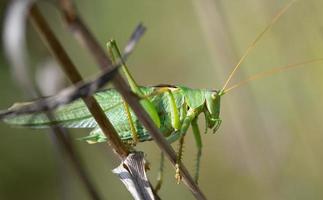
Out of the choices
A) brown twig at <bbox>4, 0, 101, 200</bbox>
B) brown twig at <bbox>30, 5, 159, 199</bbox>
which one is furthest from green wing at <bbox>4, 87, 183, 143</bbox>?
brown twig at <bbox>4, 0, 101, 200</bbox>

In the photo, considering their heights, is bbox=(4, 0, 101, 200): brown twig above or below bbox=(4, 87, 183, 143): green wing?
above

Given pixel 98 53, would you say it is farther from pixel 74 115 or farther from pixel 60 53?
pixel 74 115

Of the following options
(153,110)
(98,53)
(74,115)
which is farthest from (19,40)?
(153,110)

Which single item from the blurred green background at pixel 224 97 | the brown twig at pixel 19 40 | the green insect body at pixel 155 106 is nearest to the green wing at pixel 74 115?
the green insect body at pixel 155 106

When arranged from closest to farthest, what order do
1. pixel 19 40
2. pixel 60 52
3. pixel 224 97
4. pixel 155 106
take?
pixel 19 40, pixel 60 52, pixel 155 106, pixel 224 97

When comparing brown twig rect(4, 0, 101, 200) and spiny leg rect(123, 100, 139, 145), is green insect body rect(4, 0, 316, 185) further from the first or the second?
brown twig rect(4, 0, 101, 200)
